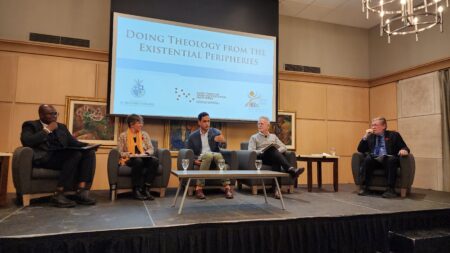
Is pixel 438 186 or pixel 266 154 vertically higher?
pixel 266 154

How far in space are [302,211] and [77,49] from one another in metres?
3.61

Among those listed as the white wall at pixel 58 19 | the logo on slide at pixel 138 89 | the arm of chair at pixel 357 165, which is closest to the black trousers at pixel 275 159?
the arm of chair at pixel 357 165

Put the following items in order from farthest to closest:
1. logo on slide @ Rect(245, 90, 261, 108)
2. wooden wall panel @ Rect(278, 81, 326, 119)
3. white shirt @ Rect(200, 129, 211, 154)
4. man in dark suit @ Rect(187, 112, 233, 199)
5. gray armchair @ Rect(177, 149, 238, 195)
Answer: wooden wall panel @ Rect(278, 81, 326, 119)
logo on slide @ Rect(245, 90, 261, 108)
white shirt @ Rect(200, 129, 211, 154)
man in dark suit @ Rect(187, 112, 233, 199)
gray armchair @ Rect(177, 149, 238, 195)

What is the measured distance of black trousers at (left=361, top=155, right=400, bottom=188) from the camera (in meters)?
3.66

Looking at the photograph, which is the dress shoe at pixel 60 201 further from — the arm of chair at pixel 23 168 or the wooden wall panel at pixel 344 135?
the wooden wall panel at pixel 344 135

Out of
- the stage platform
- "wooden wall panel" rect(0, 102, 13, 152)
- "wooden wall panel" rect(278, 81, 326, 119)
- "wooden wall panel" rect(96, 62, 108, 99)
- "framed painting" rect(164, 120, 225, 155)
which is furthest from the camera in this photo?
"wooden wall panel" rect(278, 81, 326, 119)

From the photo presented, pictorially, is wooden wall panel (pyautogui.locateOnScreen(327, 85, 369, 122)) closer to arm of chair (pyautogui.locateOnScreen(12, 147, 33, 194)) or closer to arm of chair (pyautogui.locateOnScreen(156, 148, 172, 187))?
arm of chair (pyautogui.locateOnScreen(156, 148, 172, 187))

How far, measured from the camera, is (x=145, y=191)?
3332 millimetres

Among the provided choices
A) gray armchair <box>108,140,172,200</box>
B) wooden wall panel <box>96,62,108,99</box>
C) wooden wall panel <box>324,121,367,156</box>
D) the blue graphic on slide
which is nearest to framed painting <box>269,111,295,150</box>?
the blue graphic on slide

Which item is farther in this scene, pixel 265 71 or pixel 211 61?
pixel 265 71

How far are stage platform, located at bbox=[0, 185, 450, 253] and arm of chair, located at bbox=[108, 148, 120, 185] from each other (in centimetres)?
23

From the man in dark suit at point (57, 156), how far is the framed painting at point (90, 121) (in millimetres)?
1086

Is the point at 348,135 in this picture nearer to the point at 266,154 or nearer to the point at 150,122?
the point at 266,154

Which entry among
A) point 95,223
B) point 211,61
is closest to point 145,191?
point 95,223
